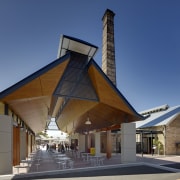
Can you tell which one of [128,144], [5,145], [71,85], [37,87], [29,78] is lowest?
[128,144]

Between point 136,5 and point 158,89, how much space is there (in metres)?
12.0

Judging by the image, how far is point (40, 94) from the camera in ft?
45.9

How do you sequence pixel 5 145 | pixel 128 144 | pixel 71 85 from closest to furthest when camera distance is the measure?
pixel 5 145 → pixel 71 85 → pixel 128 144

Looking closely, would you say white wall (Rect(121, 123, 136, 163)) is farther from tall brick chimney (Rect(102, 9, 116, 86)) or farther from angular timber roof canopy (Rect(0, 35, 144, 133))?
tall brick chimney (Rect(102, 9, 116, 86))

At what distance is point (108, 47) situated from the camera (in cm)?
3353

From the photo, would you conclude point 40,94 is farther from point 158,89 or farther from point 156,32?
point 158,89

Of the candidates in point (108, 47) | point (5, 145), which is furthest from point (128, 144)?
point (108, 47)

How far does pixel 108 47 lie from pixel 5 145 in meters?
23.7

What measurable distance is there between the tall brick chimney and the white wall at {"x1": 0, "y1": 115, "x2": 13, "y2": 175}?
20954mm

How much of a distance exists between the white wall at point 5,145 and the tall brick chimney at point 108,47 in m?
21.0

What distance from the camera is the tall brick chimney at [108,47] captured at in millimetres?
32750

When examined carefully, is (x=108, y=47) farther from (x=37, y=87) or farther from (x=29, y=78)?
(x=29, y=78)

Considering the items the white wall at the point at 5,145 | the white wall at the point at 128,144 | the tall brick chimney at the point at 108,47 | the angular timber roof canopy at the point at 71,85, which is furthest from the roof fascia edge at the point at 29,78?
the tall brick chimney at the point at 108,47

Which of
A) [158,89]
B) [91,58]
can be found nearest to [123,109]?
[91,58]
